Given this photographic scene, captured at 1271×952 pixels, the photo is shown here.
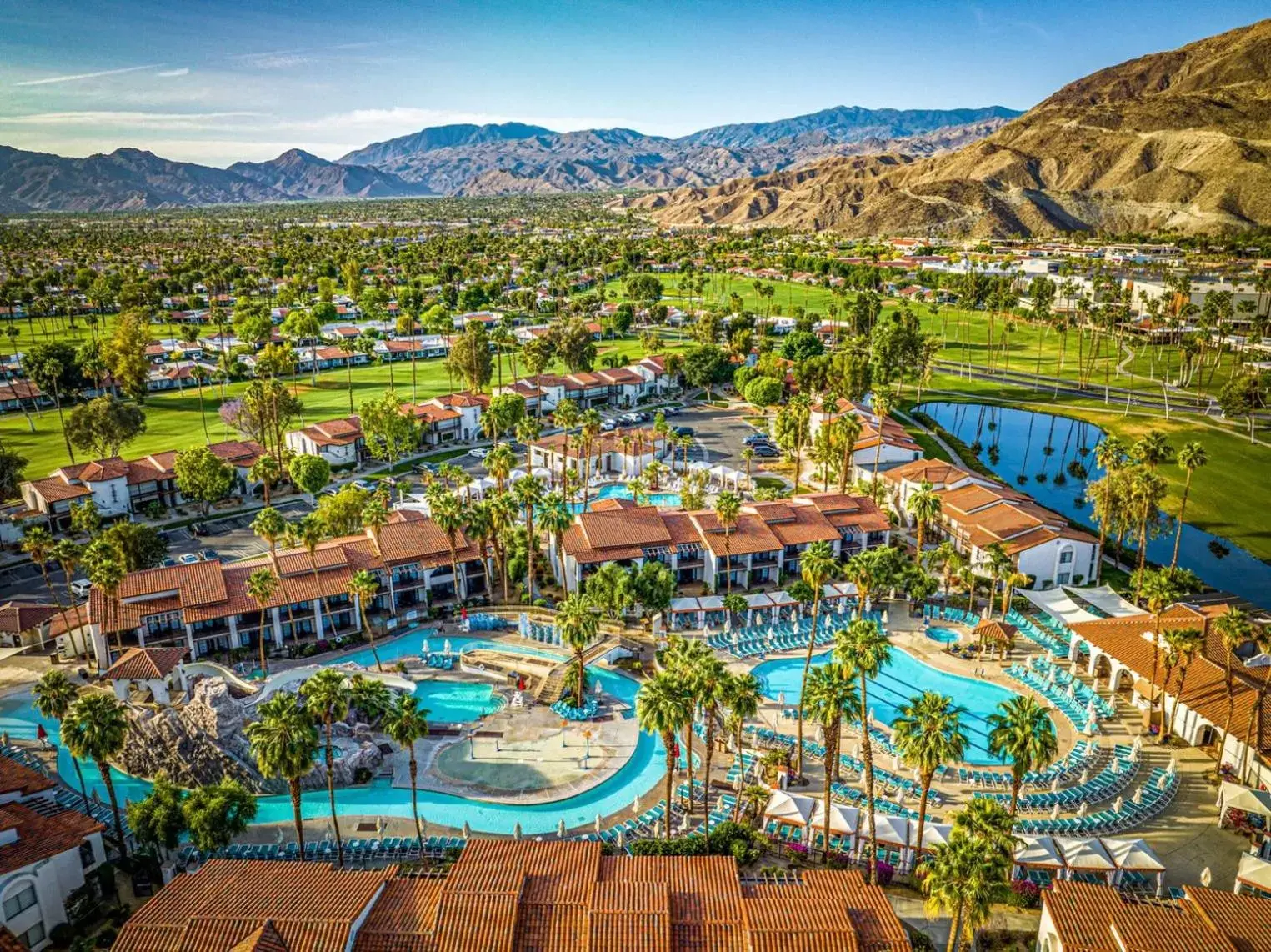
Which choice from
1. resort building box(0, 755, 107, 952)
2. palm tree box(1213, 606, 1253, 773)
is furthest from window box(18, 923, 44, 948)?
palm tree box(1213, 606, 1253, 773)

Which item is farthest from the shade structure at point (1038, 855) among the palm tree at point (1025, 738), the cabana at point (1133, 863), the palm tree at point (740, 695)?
the palm tree at point (740, 695)

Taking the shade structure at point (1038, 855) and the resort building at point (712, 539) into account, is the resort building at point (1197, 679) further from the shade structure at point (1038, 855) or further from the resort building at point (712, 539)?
the resort building at point (712, 539)

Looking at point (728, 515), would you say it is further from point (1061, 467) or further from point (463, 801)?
point (1061, 467)

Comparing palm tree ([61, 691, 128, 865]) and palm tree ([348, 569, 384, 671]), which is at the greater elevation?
palm tree ([61, 691, 128, 865])

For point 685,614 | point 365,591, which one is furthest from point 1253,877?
point 365,591

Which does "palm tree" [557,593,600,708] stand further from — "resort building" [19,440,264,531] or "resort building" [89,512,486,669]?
"resort building" [19,440,264,531]

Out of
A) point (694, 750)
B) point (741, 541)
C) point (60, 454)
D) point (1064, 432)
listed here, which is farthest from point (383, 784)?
point (1064, 432)
